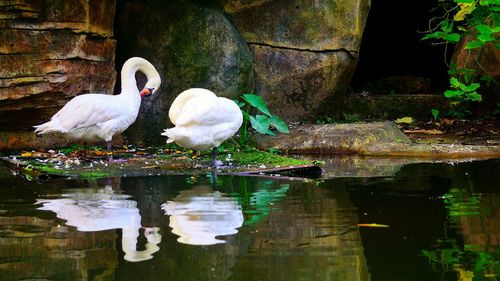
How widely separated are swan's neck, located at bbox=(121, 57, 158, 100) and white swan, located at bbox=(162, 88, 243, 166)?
1014mm

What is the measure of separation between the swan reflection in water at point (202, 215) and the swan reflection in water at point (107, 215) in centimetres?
18

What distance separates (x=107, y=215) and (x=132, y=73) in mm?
4080

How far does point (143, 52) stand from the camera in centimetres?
1044

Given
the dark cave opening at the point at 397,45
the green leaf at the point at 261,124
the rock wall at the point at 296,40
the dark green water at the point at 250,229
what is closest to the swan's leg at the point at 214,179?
the dark green water at the point at 250,229

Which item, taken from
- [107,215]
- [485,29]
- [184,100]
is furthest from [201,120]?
[485,29]

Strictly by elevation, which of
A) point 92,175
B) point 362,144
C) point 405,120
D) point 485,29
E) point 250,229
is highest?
point 485,29

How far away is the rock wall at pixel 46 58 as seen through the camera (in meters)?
9.20

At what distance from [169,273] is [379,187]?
10.2ft

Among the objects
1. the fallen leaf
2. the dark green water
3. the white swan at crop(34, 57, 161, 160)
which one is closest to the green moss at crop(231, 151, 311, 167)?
the dark green water

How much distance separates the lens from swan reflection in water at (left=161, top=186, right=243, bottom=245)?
14.6ft

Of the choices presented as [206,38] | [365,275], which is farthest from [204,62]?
[365,275]

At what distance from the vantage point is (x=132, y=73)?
29.7ft

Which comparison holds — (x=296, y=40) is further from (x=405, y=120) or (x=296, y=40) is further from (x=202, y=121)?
(x=202, y=121)

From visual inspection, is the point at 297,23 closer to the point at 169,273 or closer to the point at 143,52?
the point at 143,52
